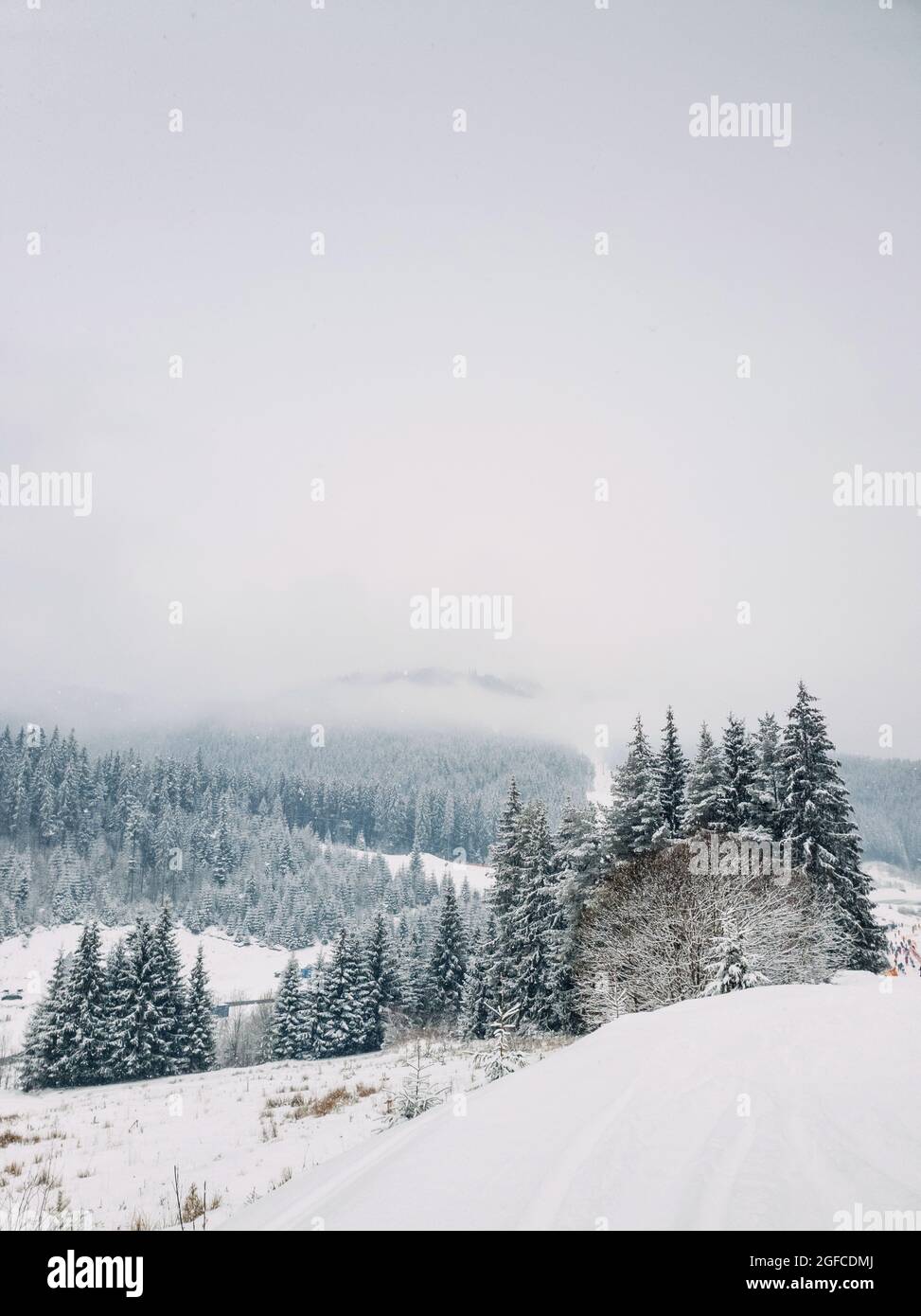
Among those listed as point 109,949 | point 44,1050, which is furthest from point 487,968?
point 109,949

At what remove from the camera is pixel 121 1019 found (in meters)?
A: 42.6

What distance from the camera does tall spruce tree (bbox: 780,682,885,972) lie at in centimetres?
2791

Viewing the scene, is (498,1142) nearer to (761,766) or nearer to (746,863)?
(746,863)

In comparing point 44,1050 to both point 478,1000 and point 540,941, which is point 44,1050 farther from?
point 540,941

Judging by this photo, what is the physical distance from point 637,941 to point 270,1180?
662 inches

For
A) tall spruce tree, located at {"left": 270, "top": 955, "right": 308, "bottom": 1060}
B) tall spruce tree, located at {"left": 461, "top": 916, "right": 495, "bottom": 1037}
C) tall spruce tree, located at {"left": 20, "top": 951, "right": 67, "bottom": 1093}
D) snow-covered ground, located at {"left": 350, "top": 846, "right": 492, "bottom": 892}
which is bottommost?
snow-covered ground, located at {"left": 350, "top": 846, "right": 492, "bottom": 892}

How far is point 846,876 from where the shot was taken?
94.2 ft

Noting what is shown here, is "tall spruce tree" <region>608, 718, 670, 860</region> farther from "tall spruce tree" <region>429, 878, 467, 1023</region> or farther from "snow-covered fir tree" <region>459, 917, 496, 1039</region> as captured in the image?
"tall spruce tree" <region>429, 878, 467, 1023</region>

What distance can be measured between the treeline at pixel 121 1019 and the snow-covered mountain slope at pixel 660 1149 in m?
43.4

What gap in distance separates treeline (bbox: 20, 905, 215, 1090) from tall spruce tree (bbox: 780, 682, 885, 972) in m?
40.2

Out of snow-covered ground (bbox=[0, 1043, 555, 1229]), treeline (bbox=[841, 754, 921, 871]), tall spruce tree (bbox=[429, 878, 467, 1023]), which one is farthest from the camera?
treeline (bbox=[841, 754, 921, 871])

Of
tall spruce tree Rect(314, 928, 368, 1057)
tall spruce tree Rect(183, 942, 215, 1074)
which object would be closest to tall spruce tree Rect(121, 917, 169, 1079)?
tall spruce tree Rect(183, 942, 215, 1074)
